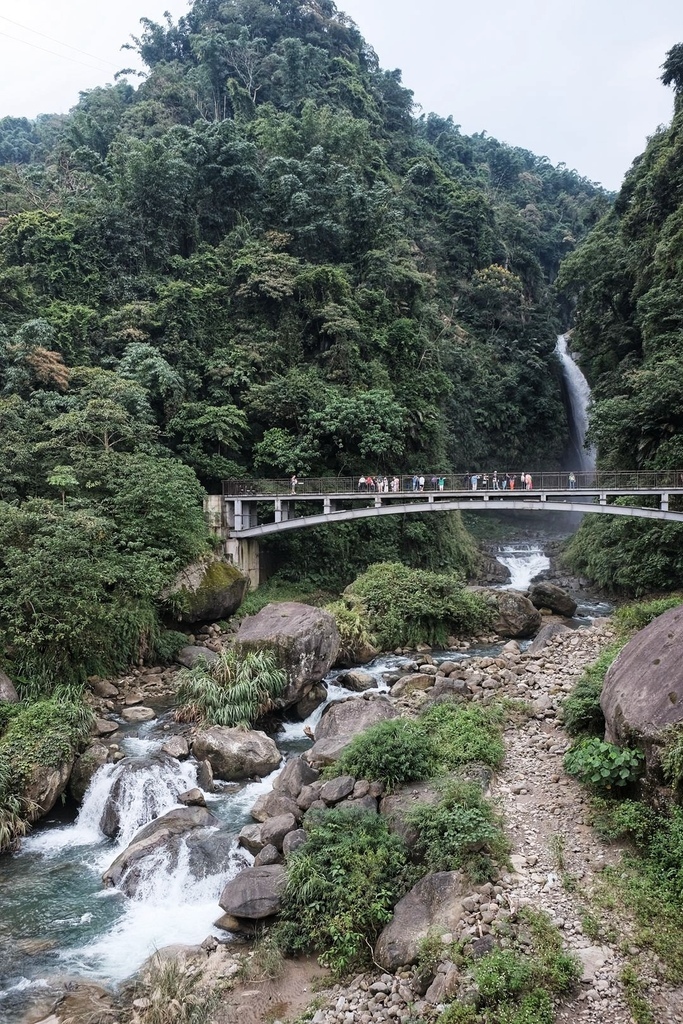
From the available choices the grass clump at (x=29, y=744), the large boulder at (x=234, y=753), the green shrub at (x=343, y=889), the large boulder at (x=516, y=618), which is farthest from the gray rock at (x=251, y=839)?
the large boulder at (x=516, y=618)

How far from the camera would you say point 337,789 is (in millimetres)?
10094

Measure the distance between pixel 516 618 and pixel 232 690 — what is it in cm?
1114

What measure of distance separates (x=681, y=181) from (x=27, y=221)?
3033 centimetres

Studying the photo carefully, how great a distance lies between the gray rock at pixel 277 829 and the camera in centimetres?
973

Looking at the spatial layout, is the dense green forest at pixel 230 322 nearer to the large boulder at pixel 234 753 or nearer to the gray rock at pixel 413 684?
the large boulder at pixel 234 753

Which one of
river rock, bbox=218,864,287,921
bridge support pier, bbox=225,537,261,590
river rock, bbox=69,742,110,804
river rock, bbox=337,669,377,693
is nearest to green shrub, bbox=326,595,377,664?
river rock, bbox=337,669,377,693

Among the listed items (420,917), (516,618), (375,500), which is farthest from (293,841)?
(375,500)

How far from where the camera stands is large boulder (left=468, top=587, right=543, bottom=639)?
21391 mm

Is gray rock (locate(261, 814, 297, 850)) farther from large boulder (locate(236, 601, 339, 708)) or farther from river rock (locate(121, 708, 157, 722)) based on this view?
river rock (locate(121, 708, 157, 722))

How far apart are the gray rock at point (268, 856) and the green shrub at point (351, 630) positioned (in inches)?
342

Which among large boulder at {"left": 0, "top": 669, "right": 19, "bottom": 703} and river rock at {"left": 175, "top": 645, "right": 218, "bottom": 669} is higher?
large boulder at {"left": 0, "top": 669, "right": 19, "bottom": 703}

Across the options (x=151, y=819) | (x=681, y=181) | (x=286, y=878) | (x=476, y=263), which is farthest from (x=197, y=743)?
(x=476, y=263)

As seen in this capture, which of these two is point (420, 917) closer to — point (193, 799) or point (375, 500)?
point (193, 799)

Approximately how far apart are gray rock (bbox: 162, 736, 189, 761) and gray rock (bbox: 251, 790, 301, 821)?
229 centimetres
